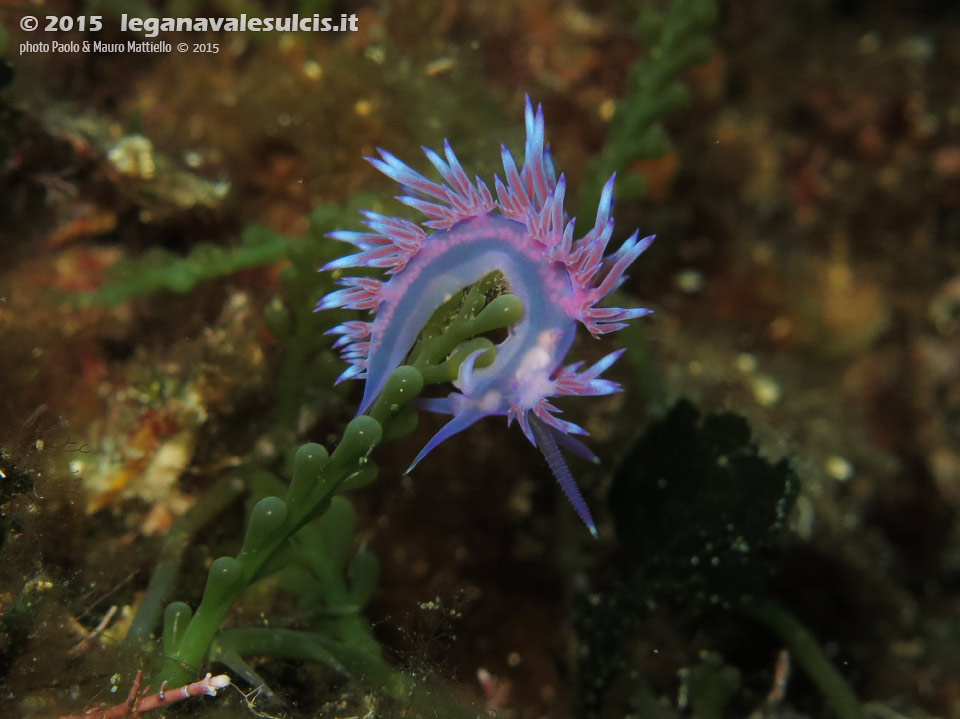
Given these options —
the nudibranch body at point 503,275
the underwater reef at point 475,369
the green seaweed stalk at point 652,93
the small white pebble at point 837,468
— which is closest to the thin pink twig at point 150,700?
the underwater reef at point 475,369

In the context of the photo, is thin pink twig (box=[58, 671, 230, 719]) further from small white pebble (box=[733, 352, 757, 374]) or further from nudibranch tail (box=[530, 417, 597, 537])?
small white pebble (box=[733, 352, 757, 374])

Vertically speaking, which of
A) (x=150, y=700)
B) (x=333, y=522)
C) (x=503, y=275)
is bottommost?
(x=150, y=700)

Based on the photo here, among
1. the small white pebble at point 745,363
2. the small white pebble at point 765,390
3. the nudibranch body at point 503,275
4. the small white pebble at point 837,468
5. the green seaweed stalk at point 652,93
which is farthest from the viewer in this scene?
the small white pebble at point 745,363

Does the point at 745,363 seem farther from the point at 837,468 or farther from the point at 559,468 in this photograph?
the point at 559,468

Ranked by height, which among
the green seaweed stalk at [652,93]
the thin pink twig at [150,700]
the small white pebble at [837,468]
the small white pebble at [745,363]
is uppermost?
the green seaweed stalk at [652,93]

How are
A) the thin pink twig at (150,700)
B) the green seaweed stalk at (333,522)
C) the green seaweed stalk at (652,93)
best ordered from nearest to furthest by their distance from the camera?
the thin pink twig at (150,700) → the green seaweed stalk at (333,522) → the green seaweed stalk at (652,93)

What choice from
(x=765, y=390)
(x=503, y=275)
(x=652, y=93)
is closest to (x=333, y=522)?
(x=503, y=275)

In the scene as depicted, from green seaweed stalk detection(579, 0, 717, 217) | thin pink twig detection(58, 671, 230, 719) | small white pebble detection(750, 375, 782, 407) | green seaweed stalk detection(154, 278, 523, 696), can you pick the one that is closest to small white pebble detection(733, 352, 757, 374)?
small white pebble detection(750, 375, 782, 407)

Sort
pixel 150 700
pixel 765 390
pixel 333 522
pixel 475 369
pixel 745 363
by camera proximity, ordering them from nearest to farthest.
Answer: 1. pixel 150 700
2. pixel 475 369
3. pixel 333 522
4. pixel 765 390
5. pixel 745 363

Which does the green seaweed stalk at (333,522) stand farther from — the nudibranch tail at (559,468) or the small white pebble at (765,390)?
the small white pebble at (765,390)
